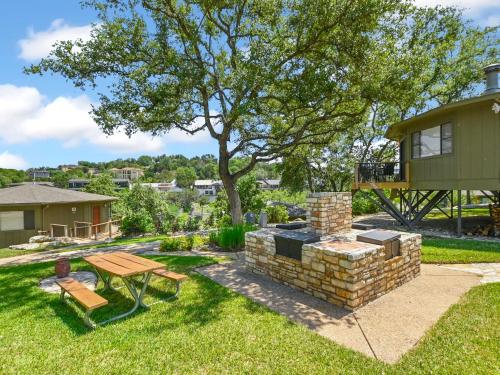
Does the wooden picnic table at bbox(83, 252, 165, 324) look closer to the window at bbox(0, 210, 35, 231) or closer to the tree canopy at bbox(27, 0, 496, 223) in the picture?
the tree canopy at bbox(27, 0, 496, 223)

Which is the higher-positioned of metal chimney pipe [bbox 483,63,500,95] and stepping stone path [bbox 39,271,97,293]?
metal chimney pipe [bbox 483,63,500,95]

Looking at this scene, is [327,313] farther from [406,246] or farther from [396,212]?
[396,212]

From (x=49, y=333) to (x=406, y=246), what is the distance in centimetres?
599

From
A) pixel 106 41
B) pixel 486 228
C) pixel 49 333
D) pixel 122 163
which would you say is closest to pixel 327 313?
pixel 49 333

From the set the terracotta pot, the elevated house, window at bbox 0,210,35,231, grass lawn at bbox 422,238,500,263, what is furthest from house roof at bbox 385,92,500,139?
window at bbox 0,210,35,231

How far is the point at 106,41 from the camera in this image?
9.58 metres

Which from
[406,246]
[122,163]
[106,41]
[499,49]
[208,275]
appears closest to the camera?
[406,246]

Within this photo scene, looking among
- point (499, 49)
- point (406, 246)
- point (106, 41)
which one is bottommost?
point (406, 246)

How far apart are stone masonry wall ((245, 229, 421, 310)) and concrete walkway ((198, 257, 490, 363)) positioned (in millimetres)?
142

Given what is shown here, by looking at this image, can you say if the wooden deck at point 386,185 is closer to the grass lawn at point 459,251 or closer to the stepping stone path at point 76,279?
the grass lawn at point 459,251

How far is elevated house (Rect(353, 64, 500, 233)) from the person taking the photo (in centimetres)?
945

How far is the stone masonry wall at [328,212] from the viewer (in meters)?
6.16

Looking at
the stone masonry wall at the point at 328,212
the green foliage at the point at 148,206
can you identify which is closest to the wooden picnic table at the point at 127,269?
the stone masonry wall at the point at 328,212

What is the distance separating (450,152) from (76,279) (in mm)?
12268
